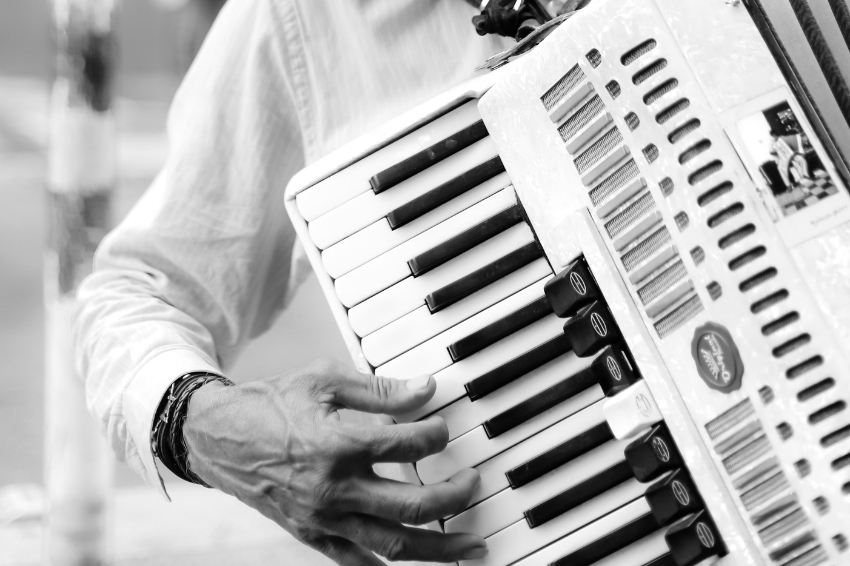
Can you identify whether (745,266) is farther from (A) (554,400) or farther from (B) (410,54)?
(B) (410,54)

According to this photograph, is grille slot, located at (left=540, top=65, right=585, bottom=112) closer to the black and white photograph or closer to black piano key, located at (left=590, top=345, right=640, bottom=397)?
the black and white photograph

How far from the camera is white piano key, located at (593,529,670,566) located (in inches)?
31.1

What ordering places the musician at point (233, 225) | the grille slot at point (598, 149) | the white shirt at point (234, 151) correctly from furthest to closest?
the white shirt at point (234, 151), the musician at point (233, 225), the grille slot at point (598, 149)

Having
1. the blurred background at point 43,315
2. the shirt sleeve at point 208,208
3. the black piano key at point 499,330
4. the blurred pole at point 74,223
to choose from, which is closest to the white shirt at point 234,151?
the shirt sleeve at point 208,208

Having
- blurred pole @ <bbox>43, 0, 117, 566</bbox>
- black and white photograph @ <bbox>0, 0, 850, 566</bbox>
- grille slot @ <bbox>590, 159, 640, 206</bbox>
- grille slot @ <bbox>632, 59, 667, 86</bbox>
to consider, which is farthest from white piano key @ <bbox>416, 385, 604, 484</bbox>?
blurred pole @ <bbox>43, 0, 117, 566</bbox>

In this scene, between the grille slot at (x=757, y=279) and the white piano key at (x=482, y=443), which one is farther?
the white piano key at (x=482, y=443)

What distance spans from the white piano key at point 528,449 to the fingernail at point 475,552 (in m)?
0.04

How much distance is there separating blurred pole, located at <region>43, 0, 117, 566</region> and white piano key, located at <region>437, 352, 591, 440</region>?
5.41ft

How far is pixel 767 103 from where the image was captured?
0.62 metres

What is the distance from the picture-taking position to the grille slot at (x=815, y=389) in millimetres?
603

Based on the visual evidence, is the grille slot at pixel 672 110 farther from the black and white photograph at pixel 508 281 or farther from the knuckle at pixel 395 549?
the knuckle at pixel 395 549

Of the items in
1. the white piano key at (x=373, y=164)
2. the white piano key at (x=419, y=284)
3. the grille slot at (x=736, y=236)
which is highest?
the white piano key at (x=373, y=164)

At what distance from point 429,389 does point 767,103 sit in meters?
0.41

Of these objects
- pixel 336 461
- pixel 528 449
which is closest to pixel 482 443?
pixel 528 449
